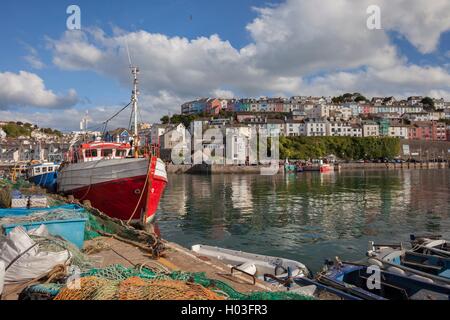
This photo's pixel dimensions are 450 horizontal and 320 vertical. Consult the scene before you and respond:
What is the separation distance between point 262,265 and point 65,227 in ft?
17.9

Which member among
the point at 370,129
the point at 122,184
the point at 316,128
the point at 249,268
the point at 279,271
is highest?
the point at 316,128

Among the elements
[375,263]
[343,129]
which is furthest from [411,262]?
[343,129]

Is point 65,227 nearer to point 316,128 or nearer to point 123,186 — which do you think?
point 123,186

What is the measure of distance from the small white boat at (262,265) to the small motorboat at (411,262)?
198cm

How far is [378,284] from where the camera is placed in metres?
7.73

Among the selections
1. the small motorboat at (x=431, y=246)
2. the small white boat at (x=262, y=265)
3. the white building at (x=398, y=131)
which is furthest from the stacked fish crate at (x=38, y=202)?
the white building at (x=398, y=131)

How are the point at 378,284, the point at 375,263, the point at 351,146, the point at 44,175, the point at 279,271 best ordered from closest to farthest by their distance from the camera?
1. the point at 378,284
2. the point at 375,263
3. the point at 279,271
4. the point at 44,175
5. the point at 351,146

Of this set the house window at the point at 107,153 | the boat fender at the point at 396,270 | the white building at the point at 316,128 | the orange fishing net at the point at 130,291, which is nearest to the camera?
the orange fishing net at the point at 130,291

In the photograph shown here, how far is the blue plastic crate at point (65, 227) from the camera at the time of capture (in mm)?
8133

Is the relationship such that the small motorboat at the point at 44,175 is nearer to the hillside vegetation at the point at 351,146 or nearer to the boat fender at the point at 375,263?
the boat fender at the point at 375,263
